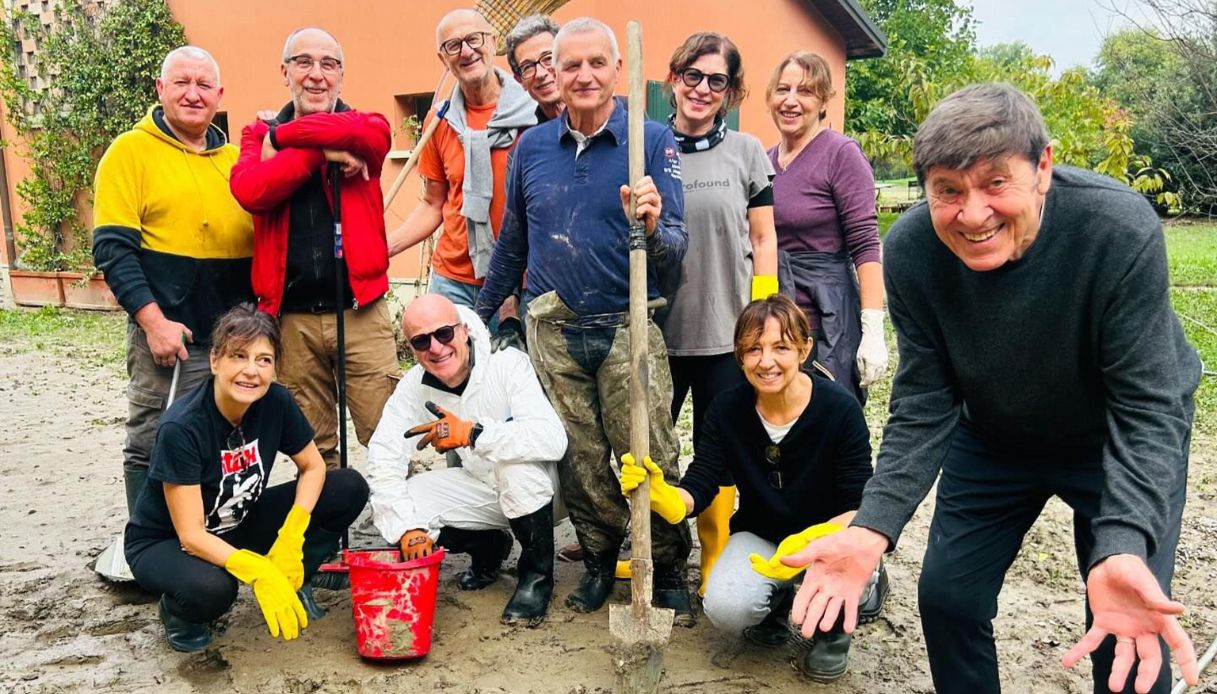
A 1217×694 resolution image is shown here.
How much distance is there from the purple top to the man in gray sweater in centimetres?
100

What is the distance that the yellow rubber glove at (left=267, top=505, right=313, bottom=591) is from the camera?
125 inches

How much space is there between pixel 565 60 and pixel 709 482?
4.71 feet

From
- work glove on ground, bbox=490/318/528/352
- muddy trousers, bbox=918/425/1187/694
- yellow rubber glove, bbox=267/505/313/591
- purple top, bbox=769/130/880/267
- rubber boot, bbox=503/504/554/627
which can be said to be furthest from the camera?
work glove on ground, bbox=490/318/528/352

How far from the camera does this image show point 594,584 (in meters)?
3.52

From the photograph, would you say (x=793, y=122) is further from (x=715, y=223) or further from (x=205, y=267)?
(x=205, y=267)

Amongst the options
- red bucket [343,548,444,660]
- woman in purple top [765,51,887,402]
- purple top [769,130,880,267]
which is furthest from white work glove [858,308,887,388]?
red bucket [343,548,444,660]

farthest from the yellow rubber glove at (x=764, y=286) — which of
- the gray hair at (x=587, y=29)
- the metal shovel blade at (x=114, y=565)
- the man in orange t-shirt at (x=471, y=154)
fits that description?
the metal shovel blade at (x=114, y=565)

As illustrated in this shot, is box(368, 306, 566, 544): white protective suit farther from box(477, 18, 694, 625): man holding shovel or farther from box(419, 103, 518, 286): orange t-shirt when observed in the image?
box(419, 103, 518, 286): orange t-shirt

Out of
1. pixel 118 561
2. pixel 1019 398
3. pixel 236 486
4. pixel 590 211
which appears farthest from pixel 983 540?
pixel 118 561

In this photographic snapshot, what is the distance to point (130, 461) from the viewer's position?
368cm

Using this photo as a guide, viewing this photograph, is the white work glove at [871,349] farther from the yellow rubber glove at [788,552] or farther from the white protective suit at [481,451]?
the white protective suit at [481,451]

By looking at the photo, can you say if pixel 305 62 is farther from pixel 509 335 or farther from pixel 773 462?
pixel 773 462

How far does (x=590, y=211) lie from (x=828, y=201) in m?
0.84

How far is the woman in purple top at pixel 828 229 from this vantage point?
3322 mm
